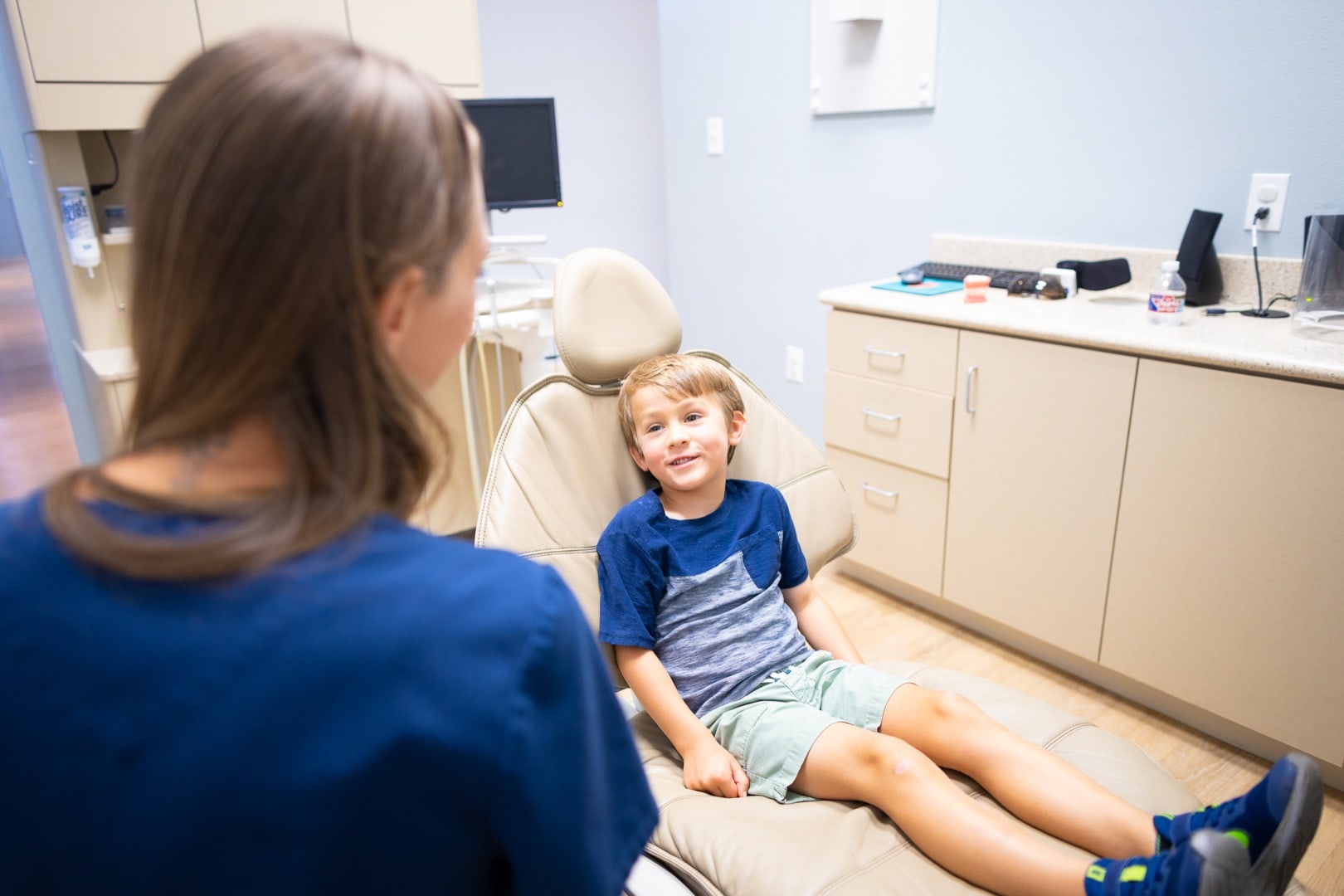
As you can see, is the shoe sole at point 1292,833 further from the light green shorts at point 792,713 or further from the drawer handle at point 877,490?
the drawer handle at point 877,490

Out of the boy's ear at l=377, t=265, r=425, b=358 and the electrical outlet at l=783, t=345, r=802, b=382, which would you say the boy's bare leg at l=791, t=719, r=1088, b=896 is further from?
the electrical outlet at l=783, t=345, r=802, b=382

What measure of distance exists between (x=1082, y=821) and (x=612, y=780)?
77 cm

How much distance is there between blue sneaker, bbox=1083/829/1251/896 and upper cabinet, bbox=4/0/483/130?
6.81 ft

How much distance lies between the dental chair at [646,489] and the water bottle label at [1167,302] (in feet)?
2.77

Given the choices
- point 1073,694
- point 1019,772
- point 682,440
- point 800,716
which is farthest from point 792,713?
point 1073,694

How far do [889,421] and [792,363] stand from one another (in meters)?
1.01

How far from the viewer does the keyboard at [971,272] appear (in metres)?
2.39

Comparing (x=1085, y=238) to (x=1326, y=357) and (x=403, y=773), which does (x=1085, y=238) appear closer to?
(x=1326, y=357)

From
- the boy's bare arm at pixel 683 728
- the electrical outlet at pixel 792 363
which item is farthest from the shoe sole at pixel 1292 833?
the electrical outlet at pixel 792 363

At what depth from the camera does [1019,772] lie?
46.8 inches

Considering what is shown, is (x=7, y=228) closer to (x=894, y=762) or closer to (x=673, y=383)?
(x=673, y=383)

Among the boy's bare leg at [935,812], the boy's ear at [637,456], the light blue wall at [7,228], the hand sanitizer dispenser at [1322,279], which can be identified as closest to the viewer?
the boy's bare leg at [935,812]

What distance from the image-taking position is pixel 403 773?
486 mm

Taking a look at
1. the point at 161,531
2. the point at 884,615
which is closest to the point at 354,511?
the point at 161,531
